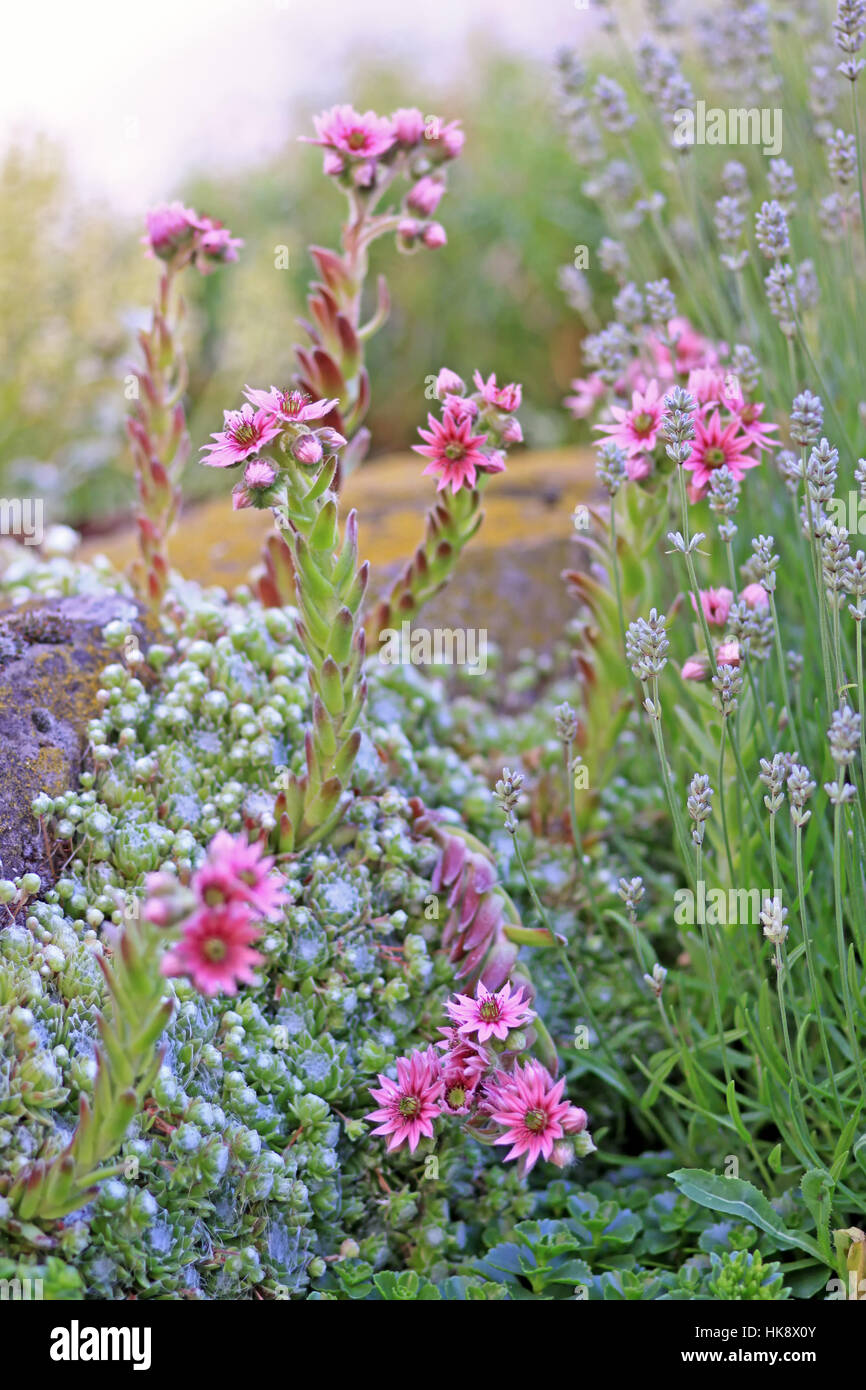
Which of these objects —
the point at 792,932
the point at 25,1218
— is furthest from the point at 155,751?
the point at 792,932

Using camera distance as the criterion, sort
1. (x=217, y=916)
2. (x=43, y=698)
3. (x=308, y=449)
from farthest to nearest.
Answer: (x=43, y=698) → (x=308, y=449) → (x=217, y=916)

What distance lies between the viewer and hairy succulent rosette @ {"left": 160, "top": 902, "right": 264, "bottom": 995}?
96 cm

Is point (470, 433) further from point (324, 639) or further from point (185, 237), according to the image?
point (185, 237)

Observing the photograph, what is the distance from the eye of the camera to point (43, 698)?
1691 mm

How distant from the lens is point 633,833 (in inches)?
83.8

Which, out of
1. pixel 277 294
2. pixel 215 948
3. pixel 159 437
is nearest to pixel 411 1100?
pixel 215 948

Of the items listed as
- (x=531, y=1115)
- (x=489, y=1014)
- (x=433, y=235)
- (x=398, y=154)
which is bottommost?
(x=531, y=1115)

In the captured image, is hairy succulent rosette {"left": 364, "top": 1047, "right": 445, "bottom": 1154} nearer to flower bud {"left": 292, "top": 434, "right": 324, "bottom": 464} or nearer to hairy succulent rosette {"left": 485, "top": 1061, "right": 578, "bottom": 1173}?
hairy succulent rosette {"left": 485, "top": 1061, "right": 578, "bottom": 1173}

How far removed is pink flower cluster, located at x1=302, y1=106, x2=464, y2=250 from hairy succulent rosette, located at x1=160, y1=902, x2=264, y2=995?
1190mm

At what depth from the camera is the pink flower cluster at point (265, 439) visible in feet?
4.42

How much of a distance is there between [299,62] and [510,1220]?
20.5 ft

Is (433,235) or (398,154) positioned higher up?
(398,154)

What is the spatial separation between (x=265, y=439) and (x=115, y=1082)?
0.72 m
